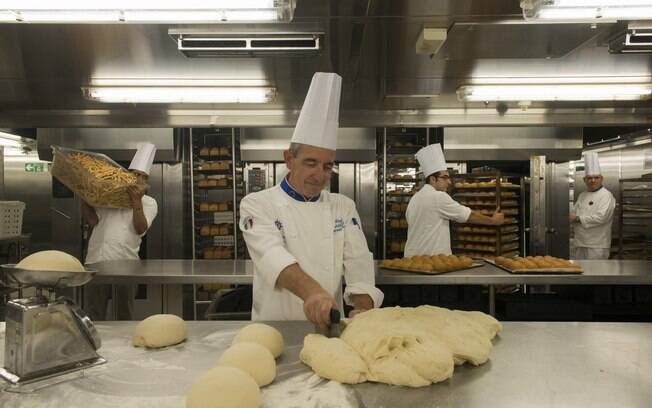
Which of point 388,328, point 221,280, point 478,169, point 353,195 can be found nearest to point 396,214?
point 353,195

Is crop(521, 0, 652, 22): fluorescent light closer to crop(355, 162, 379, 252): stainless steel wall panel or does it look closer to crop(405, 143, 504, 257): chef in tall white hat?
crop(405, 143, 504, 257): chef in tall white hat

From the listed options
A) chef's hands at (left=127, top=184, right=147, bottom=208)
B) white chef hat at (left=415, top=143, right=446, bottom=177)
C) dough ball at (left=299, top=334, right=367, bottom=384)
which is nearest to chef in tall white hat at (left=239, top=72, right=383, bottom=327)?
dough ball at (left=299, top=334, right=367, bottom=384)

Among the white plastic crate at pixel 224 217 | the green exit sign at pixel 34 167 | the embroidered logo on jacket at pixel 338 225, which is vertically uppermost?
the green exit sign at pixel 34 167

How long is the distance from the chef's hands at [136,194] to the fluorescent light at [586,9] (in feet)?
9.53

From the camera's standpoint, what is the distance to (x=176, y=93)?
10.5 ft

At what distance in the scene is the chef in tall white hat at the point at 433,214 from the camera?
4.06 meters

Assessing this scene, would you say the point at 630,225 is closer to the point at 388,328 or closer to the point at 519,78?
the point at 519,78

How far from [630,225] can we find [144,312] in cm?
560

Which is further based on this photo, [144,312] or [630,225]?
[630,225]

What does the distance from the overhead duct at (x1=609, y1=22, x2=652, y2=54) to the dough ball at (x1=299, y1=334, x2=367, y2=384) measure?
1.95 meters

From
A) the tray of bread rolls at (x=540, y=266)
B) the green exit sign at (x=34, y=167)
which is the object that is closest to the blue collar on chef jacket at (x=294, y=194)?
the tray of bread rolls at (x=540, y=266)

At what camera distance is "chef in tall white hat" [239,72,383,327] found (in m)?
1.83

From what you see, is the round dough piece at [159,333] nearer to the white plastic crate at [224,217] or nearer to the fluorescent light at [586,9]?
the fluorescent light at [586,9]

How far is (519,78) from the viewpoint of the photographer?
3.07 m
